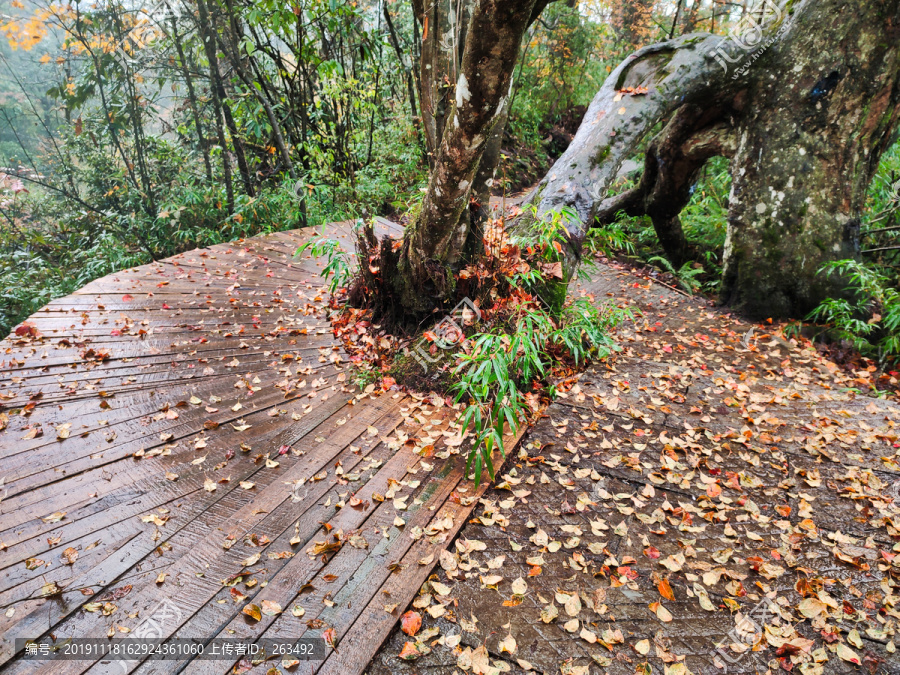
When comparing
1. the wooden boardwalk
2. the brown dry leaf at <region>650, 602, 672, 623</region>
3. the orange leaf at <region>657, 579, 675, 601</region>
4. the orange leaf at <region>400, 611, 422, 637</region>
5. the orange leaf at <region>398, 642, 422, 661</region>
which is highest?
the wooden boardwalk

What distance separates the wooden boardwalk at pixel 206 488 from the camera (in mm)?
1665

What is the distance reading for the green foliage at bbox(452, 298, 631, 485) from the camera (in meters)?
2.32

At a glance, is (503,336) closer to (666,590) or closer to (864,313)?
(666,590)

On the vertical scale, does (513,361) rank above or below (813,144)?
below

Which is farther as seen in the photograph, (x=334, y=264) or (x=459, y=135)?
(x=334, y=264)

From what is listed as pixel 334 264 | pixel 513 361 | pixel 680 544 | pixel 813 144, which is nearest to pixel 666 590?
pixel 680 544

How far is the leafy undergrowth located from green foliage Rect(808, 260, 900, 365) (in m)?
2.07

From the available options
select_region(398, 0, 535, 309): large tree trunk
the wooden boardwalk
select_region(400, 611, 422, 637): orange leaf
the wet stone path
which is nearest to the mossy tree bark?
select_region(398, 0, 535, 309): large tree trunk

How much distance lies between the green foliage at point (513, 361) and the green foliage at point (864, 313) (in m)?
2.07

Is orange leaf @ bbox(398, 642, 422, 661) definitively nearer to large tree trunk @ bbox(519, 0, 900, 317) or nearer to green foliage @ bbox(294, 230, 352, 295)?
green foliage @ bbox(294, 230, 352, 295)

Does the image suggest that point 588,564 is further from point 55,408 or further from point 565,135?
point 565,135

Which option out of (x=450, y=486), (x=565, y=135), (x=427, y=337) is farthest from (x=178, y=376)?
(x=565, y=135)

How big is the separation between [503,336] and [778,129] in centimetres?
395

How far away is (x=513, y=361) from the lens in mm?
2791
